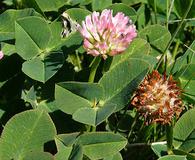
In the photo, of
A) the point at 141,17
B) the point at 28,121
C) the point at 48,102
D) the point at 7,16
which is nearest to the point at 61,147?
the point at 28,121

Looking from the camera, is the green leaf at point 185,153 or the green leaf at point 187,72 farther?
the green leaf at point 187,72

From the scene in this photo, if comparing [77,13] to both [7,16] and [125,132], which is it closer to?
[7,16]

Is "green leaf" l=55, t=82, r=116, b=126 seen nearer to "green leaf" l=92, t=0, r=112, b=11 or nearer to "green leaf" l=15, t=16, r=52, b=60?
"green leaf" l=15, t=16, r=52, b=60

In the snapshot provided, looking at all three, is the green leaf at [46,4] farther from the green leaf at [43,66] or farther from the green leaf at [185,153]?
the green leaf at [185,153]

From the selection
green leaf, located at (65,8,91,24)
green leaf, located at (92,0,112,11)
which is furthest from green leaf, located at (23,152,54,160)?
green leaf, located at (92,0,112,11)

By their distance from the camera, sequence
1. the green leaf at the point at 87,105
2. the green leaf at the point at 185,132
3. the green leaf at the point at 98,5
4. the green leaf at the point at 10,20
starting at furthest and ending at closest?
the green leaf at the point at 98,5
the green leaf at the point at 10,20
the green leaf at the point at 185,132
the green leaf at the point at 87,105

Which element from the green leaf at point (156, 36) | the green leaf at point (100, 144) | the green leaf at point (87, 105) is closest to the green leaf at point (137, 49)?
the green leaf at point (156, 36)

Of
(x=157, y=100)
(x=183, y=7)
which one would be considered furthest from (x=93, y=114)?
(x=183, y=7)
